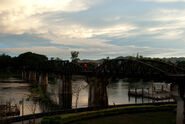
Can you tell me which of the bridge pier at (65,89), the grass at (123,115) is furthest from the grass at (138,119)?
the bridge pier at (65,89)

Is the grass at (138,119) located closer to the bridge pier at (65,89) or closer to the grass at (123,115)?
the grass at (123,115)

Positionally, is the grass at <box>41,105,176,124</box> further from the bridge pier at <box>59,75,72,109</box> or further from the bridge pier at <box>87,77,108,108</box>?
the bridge pier at <box>59,75,72,109</box>

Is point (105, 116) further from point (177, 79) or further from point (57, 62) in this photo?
point (57, 62)

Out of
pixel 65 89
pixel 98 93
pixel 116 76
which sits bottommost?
pixel 65 89

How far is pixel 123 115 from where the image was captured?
4244 centimetres

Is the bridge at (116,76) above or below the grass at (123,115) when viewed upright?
above

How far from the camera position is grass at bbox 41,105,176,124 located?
36.6 meters

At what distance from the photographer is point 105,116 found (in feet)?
135

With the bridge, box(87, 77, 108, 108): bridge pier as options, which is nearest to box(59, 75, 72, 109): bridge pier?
the bridge

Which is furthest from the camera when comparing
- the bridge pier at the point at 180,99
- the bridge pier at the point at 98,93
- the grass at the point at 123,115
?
the bridge pier at the point at 98,93

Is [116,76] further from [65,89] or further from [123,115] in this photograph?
[65,89]

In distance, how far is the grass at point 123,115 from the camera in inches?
1442

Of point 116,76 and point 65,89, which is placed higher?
point 116,76

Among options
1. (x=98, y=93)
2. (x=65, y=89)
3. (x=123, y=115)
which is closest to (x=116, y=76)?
(x=98, y=93)
